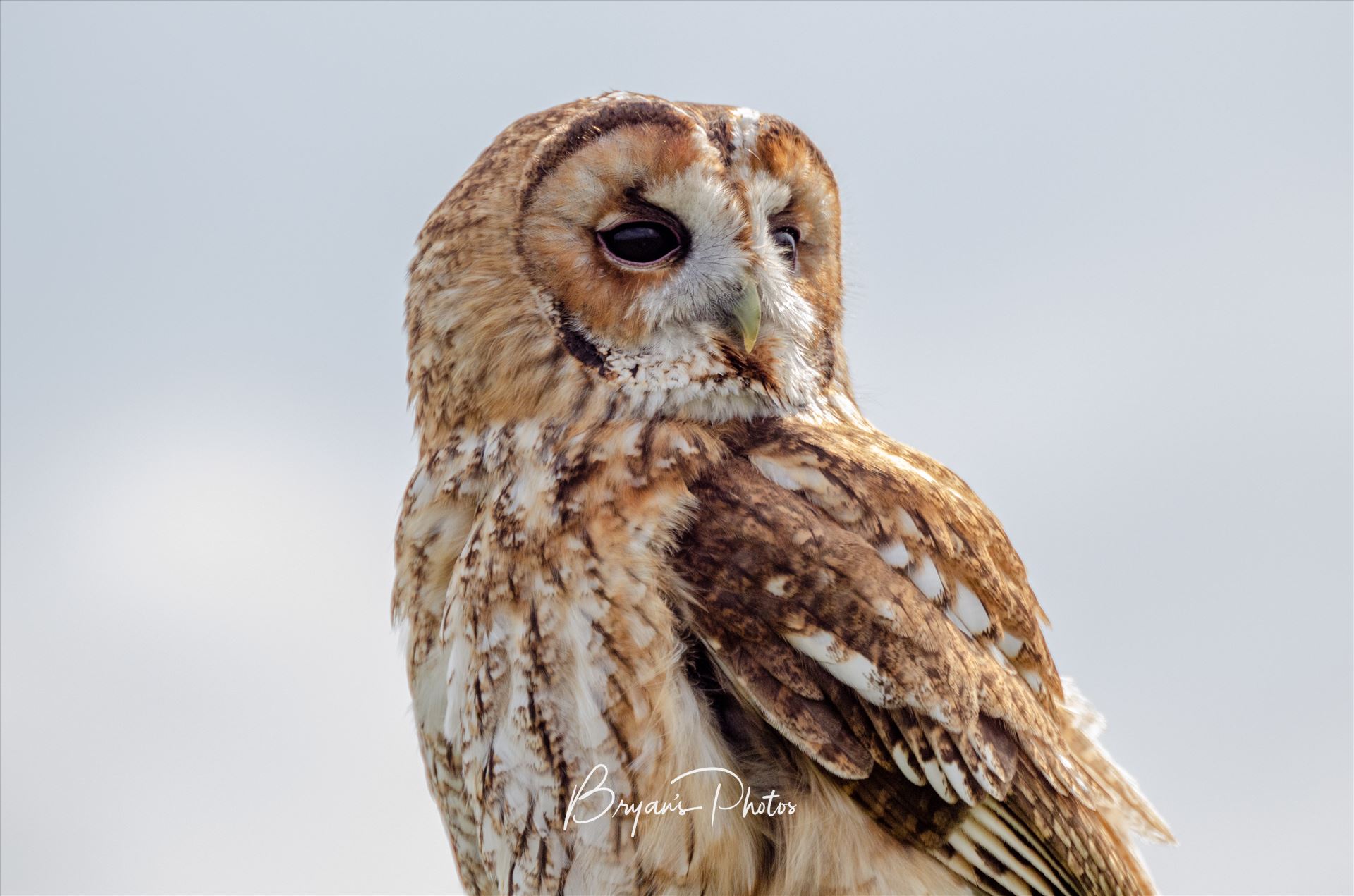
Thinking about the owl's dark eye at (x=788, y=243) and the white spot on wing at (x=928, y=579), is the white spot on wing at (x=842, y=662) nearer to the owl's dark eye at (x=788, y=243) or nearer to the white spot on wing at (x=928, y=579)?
the white spot on wing at (x=928, y=579)

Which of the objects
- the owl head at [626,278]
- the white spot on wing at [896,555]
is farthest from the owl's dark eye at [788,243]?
the white spot on wing at [896,555]

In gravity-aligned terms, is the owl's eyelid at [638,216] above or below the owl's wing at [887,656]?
above

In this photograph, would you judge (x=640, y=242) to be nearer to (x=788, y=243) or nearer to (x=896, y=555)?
(x=788, y=243)

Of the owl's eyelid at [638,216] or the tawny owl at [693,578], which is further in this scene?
the owl's eyelid at [638,216]
